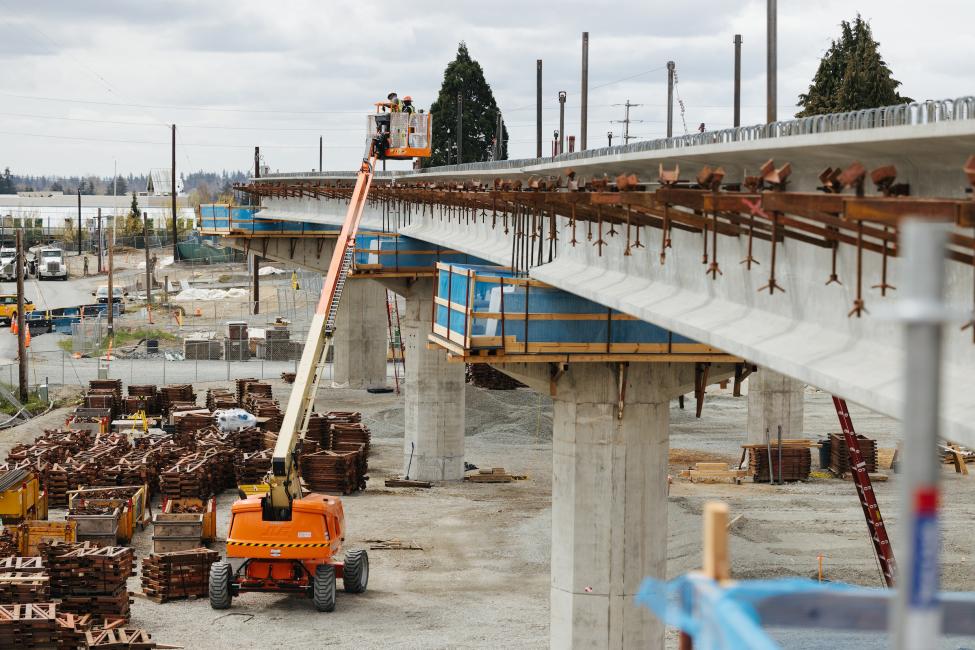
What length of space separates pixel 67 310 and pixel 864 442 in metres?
66.0

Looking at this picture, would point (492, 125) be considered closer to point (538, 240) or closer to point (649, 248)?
point (538, 240)

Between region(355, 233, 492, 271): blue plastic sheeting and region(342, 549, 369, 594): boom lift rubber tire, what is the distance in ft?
51.1

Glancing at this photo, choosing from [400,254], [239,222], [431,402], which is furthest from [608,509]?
[239,222]

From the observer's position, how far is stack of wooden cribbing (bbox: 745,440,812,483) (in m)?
44.9

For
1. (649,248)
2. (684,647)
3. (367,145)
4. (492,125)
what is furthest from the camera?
(492,125)

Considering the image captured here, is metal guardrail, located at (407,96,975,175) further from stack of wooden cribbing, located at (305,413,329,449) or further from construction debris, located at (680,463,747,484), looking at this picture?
stack of wooden cribbing, located at (305,413,329,449)

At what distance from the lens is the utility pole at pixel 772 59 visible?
83.5ft

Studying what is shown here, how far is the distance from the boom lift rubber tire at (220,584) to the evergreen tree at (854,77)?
4084 cm

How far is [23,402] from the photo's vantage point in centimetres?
5969

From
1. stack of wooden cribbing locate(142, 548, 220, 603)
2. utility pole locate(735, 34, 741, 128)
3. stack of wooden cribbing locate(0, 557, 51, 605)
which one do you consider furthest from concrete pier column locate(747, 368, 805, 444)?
stack of wooden cribbing locate(0, 557, 51, 605)

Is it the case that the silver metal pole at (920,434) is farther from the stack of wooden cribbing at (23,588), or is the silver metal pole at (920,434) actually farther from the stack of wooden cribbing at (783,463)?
the stack of wooden cribbing at (783,463)

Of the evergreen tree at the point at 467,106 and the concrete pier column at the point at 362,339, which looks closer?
the concrete pier column at the point at 362,339

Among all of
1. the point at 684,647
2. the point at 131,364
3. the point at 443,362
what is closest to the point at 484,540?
the point at 443,362

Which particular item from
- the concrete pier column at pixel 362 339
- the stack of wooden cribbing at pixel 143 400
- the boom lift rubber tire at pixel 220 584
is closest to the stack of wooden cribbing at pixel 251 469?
the stack of wooden cribbing at pixel 143 400
